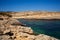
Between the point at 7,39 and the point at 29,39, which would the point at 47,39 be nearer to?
the point at 29,39

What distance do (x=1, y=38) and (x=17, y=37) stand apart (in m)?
2.39

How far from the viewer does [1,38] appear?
10.2 meters

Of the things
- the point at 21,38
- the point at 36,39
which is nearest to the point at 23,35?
the point at 21,38

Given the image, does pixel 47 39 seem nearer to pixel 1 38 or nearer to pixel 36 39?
pixel 36 39

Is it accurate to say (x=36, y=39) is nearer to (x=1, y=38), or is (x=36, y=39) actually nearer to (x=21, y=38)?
(x=21, y=38)

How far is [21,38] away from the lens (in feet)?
39.8

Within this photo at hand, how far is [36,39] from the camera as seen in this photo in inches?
431

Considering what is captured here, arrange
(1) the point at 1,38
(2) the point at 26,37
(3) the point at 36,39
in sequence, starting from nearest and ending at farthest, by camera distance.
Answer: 1. (1) the point at 1,38
2. (3) the point at 36,39
3. (2) the point at 26,37

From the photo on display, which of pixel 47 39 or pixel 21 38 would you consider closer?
pixel 47 39

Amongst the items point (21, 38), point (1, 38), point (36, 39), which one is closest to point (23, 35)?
point (21, 38)

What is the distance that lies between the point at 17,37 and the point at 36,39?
6.78ft

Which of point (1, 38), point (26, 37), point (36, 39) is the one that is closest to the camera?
point (1, 38)

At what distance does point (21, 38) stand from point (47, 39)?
2.17m

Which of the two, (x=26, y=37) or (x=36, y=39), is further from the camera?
(x=26, y=37)
